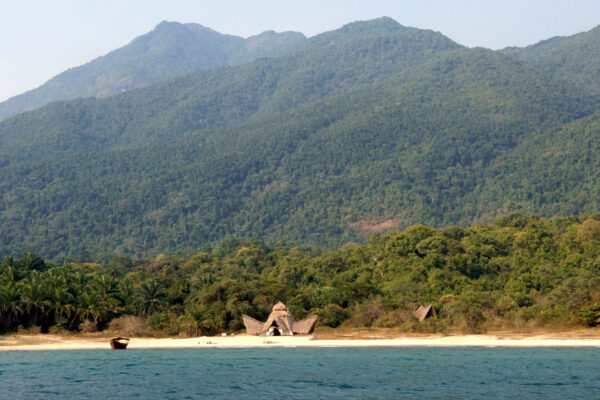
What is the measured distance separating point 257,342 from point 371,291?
19585 millimetres

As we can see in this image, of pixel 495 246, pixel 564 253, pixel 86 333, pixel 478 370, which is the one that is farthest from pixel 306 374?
pixel 495 246

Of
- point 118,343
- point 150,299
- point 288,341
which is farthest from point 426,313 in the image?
point 118,343

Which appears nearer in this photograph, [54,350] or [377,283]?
[54,350]

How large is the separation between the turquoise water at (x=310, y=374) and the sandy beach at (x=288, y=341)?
5.52ft

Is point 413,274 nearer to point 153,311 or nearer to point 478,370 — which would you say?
point 153,311

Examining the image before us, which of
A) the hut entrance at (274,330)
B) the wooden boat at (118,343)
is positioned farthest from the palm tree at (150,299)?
the hut entrance at (274,330)

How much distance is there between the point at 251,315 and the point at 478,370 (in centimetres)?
2997

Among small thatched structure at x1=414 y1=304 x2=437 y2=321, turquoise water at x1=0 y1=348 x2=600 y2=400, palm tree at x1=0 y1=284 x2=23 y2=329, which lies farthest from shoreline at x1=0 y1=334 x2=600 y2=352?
small thatched structure at x1=414 y1=304 x2=437 y2=321

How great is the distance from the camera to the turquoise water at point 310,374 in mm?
41875

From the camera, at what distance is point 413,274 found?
88.8 metres

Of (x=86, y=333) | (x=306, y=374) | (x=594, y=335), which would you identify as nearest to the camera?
(x=306, y=374)

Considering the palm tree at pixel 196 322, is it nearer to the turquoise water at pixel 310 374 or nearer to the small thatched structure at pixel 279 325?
the small thatched structure at pixel 279 325

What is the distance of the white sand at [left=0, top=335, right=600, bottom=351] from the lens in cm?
6322

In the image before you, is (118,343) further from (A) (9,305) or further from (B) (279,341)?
(B) (279,341)
